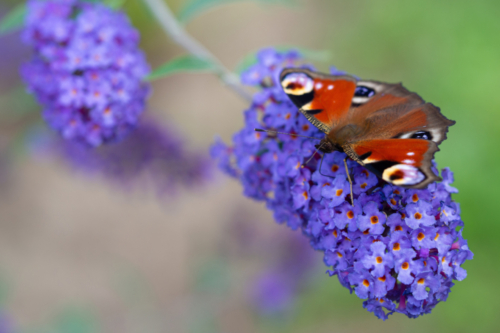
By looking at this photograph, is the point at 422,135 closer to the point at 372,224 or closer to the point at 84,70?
the point at 372,224

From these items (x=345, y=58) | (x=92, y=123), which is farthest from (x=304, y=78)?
(x=345, y=58)

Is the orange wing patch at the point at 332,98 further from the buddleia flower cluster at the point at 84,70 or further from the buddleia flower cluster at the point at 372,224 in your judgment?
the buddleia flower cluster at the point at 84,70

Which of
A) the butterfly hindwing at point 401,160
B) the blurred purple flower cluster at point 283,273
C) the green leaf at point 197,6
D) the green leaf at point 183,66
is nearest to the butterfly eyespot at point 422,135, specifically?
the butterfly hindwing at point 401,160

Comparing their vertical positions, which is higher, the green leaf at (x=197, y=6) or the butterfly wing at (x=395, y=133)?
the green leaf at (x=197, y=6)

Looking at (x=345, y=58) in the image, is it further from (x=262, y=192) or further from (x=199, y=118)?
(x=262, y=192)

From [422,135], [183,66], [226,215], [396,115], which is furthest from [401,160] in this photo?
[226,215]

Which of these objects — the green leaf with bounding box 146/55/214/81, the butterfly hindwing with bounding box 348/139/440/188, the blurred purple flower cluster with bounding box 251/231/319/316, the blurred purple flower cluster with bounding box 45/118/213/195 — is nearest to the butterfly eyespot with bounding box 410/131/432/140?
the butterfly hindwing with bounding box 348/139/440/188
